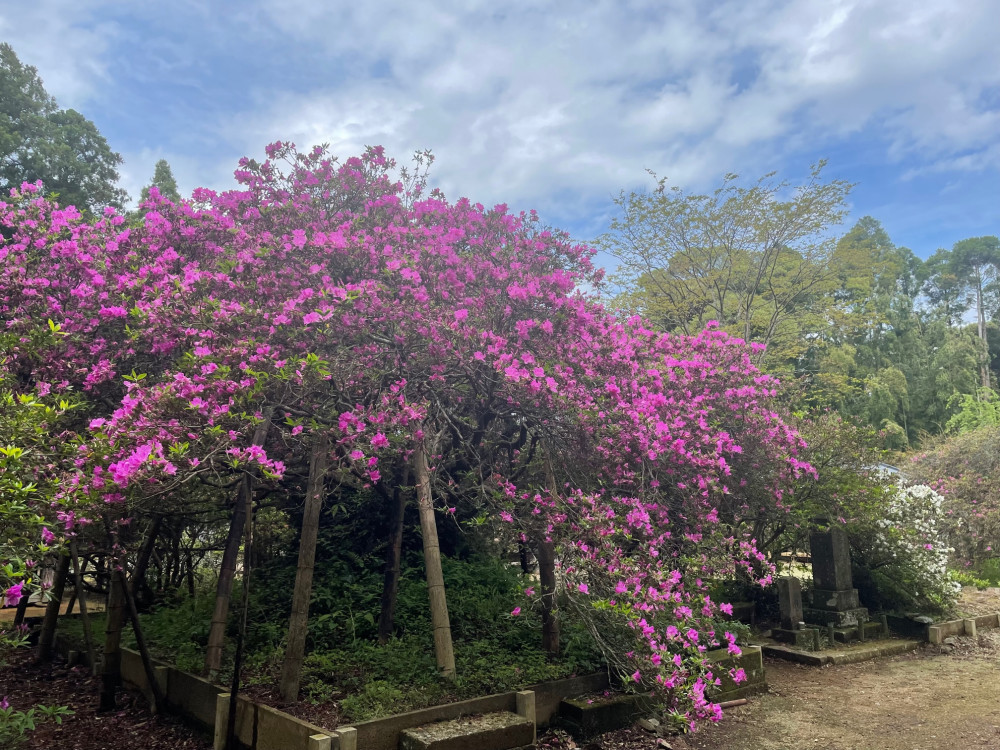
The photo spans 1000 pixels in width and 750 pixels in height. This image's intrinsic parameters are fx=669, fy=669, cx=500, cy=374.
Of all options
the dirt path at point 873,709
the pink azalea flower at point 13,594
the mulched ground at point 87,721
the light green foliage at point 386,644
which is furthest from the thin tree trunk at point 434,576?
the pink azalea flower at point 13,594

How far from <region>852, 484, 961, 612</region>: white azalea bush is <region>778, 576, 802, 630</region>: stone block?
1686 mm

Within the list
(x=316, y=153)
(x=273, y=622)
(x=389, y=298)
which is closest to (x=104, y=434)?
(x=389, y=298)

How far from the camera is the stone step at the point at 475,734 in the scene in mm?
5031

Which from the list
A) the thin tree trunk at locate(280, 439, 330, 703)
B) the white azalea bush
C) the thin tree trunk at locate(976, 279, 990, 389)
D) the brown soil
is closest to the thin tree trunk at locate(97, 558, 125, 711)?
the thin tree trunk at locate(280, 439, 330, 703)

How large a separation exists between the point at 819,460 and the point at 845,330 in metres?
15.7

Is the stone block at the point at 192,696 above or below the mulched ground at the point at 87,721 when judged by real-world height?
above

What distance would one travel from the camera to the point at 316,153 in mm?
8859

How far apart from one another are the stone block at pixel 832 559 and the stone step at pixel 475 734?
268 inches


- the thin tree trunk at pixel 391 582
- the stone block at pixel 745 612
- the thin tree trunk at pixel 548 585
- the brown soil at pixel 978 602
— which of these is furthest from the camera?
the brown soil at pixel 978 602

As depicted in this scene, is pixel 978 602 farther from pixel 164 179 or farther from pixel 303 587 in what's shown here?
pixel 164 179

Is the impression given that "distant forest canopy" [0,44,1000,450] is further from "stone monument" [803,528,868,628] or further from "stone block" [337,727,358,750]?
"stone block" [337,727,358,750]

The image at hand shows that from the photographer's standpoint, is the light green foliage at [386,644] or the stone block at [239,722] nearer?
the stone block at [239,722]

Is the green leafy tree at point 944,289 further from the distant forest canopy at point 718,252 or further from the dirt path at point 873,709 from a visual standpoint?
the dirt path at point 873,709

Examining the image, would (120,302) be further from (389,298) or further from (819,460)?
(819,460)
